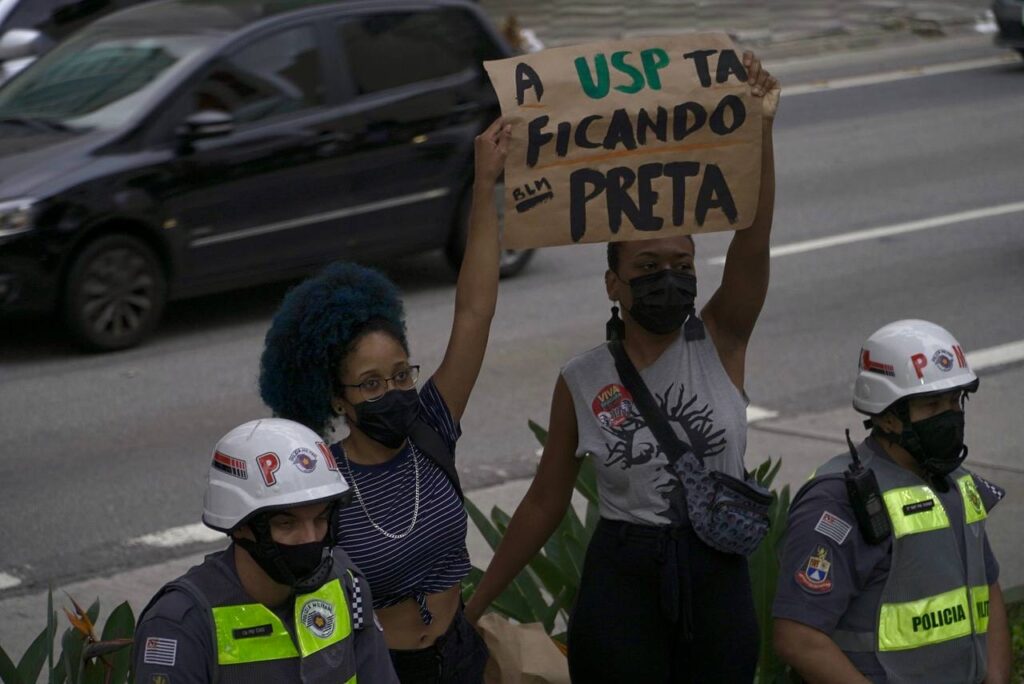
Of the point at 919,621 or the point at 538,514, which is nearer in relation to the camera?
the point at 919,621

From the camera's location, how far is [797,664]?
368cm

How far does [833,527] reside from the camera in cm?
365

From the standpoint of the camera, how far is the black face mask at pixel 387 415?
11.5 feet

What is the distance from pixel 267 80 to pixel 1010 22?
1223 centimetres

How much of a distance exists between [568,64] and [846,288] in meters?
7.70

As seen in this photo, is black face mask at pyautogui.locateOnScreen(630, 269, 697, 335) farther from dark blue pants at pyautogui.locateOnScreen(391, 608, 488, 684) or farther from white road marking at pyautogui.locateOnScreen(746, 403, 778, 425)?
white road marking at pyautogui.locateOnScreen(746, 403, 778, 425)

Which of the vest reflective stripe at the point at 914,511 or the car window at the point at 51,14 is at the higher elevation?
the vest reflective stripe at the point at 914,511

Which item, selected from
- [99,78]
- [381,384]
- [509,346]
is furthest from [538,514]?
[99,78]

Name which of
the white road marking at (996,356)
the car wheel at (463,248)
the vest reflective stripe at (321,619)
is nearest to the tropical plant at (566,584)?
the vest reflective stripe at (321,619)

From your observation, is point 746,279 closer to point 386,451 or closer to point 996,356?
point 386,451

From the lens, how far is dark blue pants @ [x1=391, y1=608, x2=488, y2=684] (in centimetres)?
354

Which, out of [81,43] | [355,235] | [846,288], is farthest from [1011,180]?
[81,43]

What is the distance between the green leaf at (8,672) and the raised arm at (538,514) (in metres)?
1.19

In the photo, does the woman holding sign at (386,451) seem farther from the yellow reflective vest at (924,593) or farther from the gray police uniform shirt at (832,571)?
the yellow reflective vest at (924,593)
